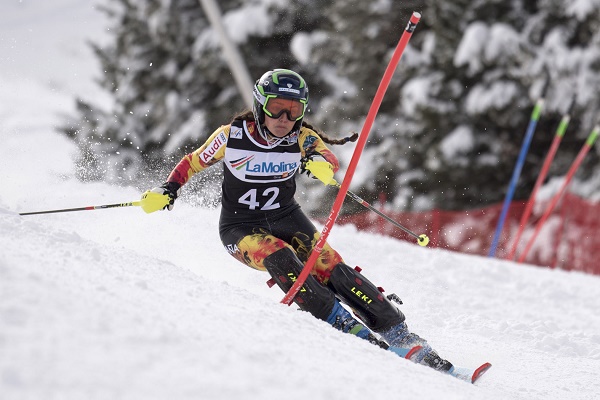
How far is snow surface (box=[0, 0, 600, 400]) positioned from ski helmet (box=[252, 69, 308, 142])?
114 cm

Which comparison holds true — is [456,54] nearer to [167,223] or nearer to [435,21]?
[435,21]

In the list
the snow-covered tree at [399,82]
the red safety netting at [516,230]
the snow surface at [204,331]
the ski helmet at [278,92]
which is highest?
the snow-covered tree at [399,82]

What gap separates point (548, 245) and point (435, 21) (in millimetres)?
5995

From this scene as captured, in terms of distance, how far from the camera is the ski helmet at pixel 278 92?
445 cm

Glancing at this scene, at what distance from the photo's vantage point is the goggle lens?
14.6 ft

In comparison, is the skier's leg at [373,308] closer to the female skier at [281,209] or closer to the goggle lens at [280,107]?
the female skier at [281,209]

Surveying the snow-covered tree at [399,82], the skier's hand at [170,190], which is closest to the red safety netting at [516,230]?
the snow-covered tree at [399,82]

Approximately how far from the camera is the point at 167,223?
22.8 feet

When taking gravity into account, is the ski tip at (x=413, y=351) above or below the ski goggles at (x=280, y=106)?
below

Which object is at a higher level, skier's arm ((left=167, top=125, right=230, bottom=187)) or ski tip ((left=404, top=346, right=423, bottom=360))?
skier's arm ((left=167, top=125, right=230, bottom=187))

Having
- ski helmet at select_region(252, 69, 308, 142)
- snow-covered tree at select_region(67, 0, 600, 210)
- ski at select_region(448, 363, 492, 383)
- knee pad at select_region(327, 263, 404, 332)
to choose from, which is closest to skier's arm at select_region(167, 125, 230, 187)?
ski helmet at select_region(252, 69, 308, 142)

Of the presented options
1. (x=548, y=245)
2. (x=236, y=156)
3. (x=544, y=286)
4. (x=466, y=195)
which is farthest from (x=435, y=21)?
(x=236, y=156)

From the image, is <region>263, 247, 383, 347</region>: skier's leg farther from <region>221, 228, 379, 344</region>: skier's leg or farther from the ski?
the ski

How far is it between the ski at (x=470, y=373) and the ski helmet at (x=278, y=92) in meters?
1.81
